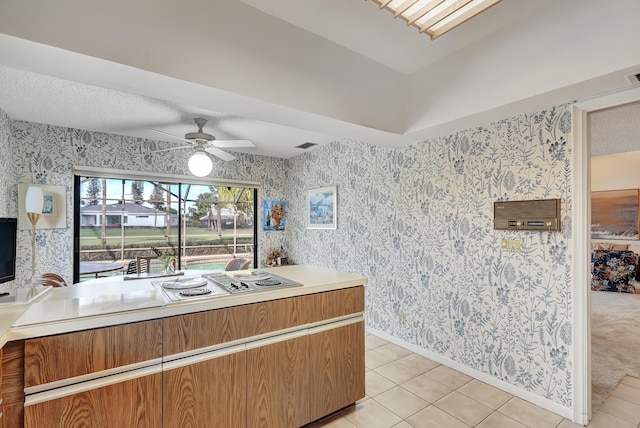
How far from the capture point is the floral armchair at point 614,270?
5.47 m

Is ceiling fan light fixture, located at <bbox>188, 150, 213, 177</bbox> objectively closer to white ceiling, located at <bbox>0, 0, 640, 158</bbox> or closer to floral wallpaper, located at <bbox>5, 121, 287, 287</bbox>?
white ceiling, located at <bbox>0, 0, 640, 158</bbox>

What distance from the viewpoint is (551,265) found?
219cm

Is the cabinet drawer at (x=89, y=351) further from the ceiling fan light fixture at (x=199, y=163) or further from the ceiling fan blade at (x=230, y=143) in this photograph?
the ceiling fan blade at (x=230, y=143)

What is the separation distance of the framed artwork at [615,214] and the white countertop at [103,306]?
7234 millimetres

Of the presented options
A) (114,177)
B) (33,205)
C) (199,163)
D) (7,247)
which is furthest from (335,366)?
(114,177)

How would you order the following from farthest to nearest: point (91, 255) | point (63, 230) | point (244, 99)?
1. point (91, 255)
2. point (63, 230)
3. point (244, 99)

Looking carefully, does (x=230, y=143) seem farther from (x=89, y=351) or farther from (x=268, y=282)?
(x=89, y=351)

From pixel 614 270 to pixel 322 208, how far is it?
5831 millimetres

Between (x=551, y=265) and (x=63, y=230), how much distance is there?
521 centimetres

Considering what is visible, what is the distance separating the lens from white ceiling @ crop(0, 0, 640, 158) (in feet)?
4.98

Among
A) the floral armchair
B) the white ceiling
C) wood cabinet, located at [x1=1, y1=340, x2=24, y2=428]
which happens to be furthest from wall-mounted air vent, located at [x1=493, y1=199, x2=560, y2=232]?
the floral armchair

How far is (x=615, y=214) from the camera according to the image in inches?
241

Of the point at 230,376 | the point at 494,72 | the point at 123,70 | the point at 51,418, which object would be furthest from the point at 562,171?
the point at 51,418

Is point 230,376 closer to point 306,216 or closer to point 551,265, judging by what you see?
point 551,265
